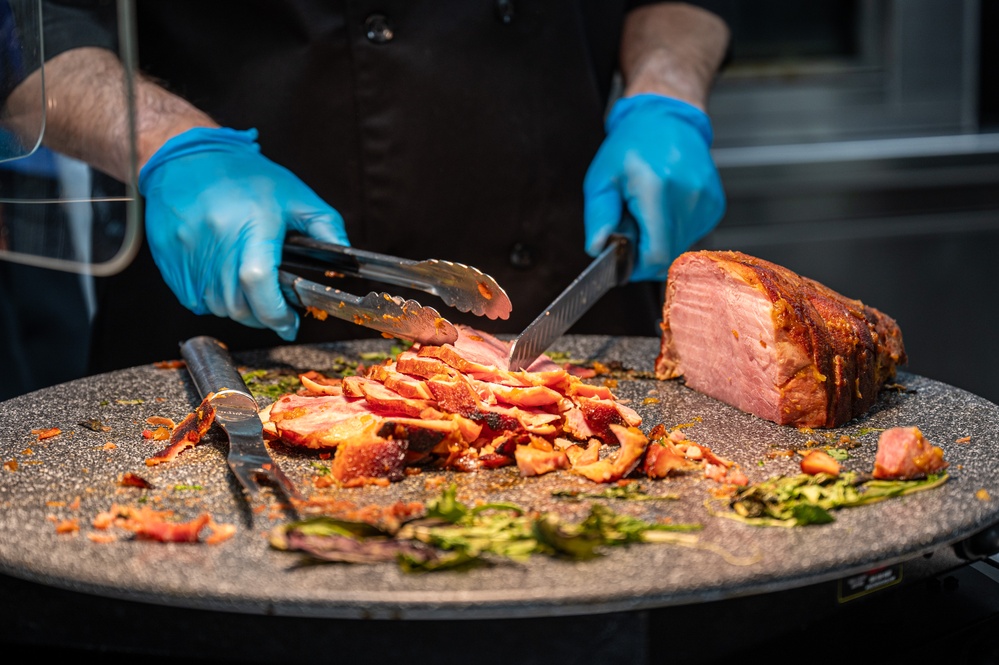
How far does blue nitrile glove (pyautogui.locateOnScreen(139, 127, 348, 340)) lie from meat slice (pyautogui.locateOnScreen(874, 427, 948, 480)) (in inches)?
46.3

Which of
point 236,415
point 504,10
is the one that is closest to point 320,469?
A: point 236,415

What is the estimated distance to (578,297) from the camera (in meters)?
2.13

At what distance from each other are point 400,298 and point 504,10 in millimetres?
1049

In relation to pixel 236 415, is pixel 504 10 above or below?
above

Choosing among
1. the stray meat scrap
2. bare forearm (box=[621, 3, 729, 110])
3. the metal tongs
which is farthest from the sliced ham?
bare forearm (box=[621, 3, 729, 110])

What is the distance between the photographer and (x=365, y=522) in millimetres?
1296

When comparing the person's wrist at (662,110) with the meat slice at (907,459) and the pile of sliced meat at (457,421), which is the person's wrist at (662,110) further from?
the meat slice at (907,459)

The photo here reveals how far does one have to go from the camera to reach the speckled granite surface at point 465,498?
1.14 m

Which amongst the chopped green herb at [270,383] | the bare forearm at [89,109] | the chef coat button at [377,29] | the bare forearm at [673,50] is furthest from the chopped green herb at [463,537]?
the bare forearm at [673,50]

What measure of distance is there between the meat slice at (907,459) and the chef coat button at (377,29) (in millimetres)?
1538

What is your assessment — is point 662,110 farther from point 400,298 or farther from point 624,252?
point 400,298

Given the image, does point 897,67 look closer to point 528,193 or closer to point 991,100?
point 991,100

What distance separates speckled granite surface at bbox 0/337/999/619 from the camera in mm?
1137

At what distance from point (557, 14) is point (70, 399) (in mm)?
1493
